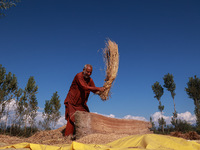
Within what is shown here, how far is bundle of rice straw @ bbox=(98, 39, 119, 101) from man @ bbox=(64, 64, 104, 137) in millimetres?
529

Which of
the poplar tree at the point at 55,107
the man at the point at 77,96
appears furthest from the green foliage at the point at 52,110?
the man at the point at 77,96

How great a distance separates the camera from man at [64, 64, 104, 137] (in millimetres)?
4574

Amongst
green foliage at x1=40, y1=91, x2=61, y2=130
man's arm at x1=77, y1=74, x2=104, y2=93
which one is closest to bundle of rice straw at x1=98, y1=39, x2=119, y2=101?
man's arm at x1=77, y1=74, x2=104, y2=93

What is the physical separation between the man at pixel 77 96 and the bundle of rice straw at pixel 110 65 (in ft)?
1.74

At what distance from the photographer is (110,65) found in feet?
14.6

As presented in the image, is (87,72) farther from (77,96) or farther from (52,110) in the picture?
(52,110)

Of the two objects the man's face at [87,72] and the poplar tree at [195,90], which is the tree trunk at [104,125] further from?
the poplar tree at [195,90]

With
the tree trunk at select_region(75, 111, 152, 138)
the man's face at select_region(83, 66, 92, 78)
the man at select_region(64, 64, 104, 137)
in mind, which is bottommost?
the tree trunk at select_region(75, 111, 152, 138)

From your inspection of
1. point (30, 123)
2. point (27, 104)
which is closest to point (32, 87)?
point (27, 104)

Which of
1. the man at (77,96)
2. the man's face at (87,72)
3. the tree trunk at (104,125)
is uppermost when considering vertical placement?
the man's face at (87,72)

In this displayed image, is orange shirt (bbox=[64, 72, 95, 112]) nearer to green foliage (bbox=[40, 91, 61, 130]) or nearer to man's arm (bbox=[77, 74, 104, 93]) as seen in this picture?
man's arm (bbox=[77, 74, 104, 93])

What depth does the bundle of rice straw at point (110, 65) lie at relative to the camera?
4.28 metres

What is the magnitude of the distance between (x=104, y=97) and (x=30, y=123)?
356 inches

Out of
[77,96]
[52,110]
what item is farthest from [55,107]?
[77,96]
